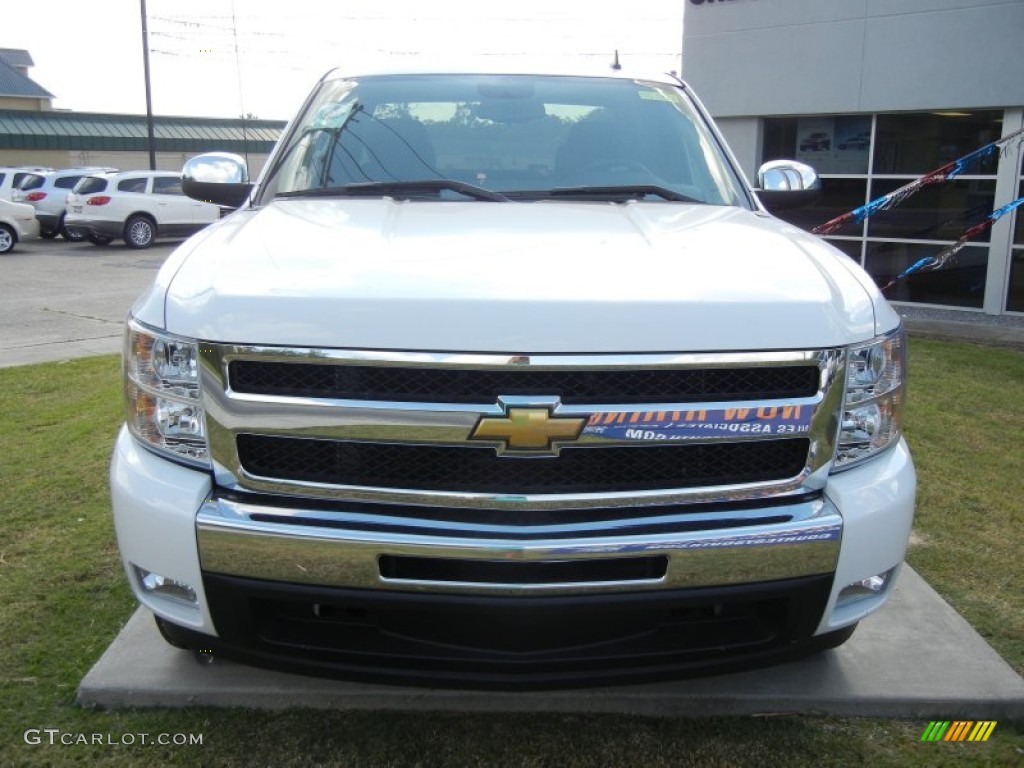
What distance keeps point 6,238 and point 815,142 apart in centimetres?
1780

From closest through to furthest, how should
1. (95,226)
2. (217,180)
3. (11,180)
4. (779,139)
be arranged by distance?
(217,180), (779,139), (95,226), (11,180)

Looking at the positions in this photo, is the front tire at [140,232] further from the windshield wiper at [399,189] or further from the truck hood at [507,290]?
the truck hood at [507,290]

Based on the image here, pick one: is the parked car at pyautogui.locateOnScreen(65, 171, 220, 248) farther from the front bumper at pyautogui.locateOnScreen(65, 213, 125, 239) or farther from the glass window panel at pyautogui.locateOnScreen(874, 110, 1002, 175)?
the glass window panel at pyautogui.locateOnScreen(874, 110, 1002, 175)

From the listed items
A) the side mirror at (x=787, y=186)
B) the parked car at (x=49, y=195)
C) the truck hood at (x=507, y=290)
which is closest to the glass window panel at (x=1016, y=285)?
the side mirror at (x=787, y=186)

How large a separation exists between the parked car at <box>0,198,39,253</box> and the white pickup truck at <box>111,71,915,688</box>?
22.0 m

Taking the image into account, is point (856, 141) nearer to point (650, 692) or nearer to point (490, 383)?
point (650, 692)

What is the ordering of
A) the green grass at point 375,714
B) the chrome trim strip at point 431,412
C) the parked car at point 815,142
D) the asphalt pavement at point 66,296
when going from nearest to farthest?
the chrome trim strip at point 431,412 → the green grass at point 375,714 → the asphalt pavement at point 66,296 → the parked car at point 815,142

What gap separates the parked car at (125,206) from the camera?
22.5 metres

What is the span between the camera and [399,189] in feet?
11.1

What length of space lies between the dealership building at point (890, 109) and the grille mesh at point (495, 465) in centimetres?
1050

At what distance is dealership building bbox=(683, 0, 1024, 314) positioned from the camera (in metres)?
11.8

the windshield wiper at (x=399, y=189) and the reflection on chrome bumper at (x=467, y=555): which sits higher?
the windshield wiper at (x=399, y=189)
